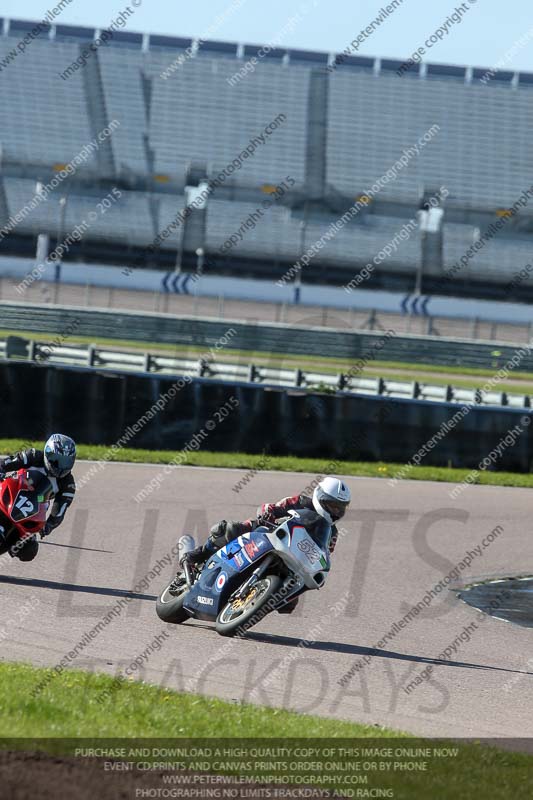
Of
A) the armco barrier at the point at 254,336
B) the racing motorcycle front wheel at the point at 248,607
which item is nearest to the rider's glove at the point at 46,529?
the racing motorcycle front wheel at the point at 248,607

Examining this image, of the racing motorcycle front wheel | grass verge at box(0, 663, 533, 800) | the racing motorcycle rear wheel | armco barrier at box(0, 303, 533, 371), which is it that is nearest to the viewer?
grass verge at box(0, 663, 533, 800)

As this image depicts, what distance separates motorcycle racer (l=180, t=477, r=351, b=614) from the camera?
9078 mm

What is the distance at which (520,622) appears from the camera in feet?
36.9

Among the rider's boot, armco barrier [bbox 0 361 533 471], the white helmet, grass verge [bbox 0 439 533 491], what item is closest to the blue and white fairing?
the rider's boot

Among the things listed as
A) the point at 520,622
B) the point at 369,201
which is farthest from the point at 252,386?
the point at 369,201

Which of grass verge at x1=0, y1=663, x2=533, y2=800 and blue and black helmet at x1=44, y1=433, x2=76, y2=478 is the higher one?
grass verge at x1=0, y1=663, x2=533, y2=800

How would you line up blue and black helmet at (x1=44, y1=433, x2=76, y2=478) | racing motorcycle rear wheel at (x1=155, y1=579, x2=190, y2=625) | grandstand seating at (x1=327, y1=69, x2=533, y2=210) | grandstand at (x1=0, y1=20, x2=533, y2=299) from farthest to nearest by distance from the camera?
grandstand seating at (x1=327, y1=69, x2=533, y2=210), grandstand at (x1=0, y1=20, x2=533, y2=299), blue and black helmet at (x1=44, y1=433, x2=76, y2=478), racing motorcycle rear wheel at (x1=155, y1=579, x2=190, y2=625)

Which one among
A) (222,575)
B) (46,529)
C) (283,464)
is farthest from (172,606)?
(283,464)

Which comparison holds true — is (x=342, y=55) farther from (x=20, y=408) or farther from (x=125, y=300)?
(x=20, y=408)

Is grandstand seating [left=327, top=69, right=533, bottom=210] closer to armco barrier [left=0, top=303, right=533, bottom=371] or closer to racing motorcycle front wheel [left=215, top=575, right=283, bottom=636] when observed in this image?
armco barrier [left=0, top=303, right=533, bottom=371]

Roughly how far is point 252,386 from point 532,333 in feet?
68.7

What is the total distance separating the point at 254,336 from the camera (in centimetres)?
3353

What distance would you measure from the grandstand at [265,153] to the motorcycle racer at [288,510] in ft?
140

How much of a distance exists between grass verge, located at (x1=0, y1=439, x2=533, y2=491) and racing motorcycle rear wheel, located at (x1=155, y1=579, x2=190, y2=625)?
1078 centimetres
